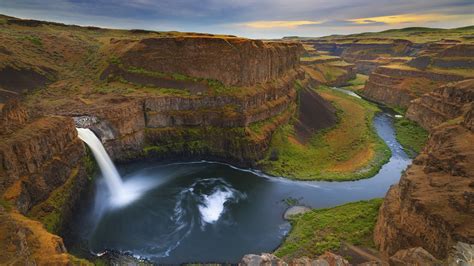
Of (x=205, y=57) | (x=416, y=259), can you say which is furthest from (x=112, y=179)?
(x=416, y=259)

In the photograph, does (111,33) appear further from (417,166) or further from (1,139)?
(417,166)

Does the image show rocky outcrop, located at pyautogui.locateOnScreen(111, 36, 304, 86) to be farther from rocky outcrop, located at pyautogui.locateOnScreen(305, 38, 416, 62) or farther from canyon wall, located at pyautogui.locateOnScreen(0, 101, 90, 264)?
rocky outcrop, located at pyautogui.locateOnScreen(305, 38, 416, 62)

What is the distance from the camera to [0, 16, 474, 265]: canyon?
21016 mm

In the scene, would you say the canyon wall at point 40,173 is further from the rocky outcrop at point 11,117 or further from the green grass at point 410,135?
the green grass at point 410,135

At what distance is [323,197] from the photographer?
Result: 1578 inches

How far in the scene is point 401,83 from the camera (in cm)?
9050

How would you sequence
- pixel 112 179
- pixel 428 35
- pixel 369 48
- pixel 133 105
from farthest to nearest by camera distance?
pixel 369 48, pixel 428 35, pixel 133 105, pixel 112 179

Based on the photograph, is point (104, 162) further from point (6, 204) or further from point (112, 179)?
point (6, 204)

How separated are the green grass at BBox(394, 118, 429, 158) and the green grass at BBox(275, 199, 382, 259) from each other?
91.9 ft

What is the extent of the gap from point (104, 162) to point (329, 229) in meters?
26.1

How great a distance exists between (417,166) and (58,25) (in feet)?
310

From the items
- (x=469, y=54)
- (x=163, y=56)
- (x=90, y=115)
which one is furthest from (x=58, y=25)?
(x=469, y=54)

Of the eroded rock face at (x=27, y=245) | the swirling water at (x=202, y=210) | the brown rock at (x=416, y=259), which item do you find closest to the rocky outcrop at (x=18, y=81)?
the swirling water at (x=202, y=210)

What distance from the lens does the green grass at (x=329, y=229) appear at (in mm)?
26530
